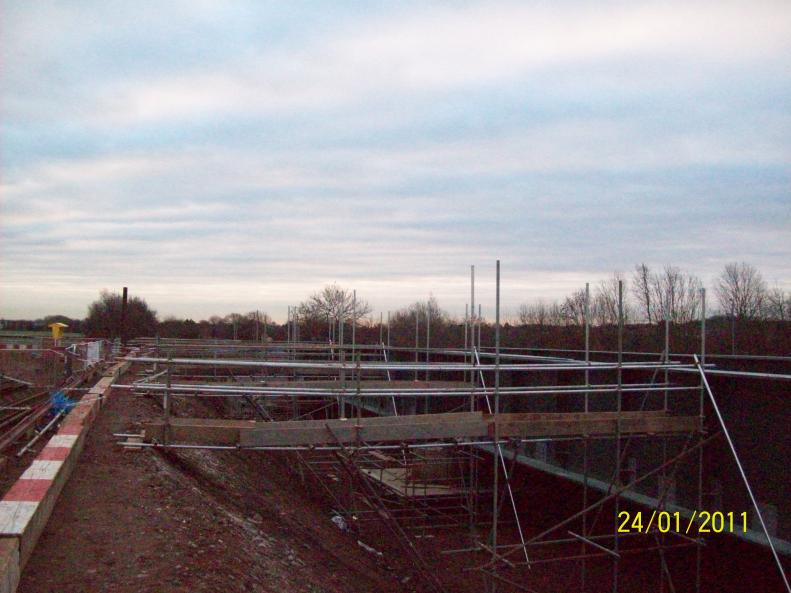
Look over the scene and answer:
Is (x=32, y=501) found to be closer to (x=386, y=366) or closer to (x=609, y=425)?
(x=386, y=366)

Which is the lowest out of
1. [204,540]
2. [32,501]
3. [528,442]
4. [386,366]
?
[204,540]

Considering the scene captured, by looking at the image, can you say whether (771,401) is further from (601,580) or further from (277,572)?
(277,572)

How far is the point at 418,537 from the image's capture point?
1238 cm

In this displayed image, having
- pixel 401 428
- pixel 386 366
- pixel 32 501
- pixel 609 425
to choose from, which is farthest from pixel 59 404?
pixel 609 425

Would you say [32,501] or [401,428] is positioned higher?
[401,428]

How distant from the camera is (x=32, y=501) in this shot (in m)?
5.28

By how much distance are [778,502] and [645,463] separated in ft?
8.76

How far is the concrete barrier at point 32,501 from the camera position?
14.3 ft

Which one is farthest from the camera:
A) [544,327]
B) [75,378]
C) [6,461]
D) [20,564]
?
[544,327]

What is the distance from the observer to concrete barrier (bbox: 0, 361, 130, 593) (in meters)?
4.34

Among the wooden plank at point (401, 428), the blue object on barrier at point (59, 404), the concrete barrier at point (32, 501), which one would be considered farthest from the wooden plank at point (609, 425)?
the blue object on barrier at point (59, 404)

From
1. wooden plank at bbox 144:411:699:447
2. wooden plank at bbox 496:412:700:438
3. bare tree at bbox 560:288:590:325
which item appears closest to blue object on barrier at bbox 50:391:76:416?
wooden plank at bbox 144:411:699:447

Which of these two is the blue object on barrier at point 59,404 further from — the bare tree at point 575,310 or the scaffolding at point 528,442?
the bare tree at point 575,310

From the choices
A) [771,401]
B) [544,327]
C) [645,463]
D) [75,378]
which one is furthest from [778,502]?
[544,327]
